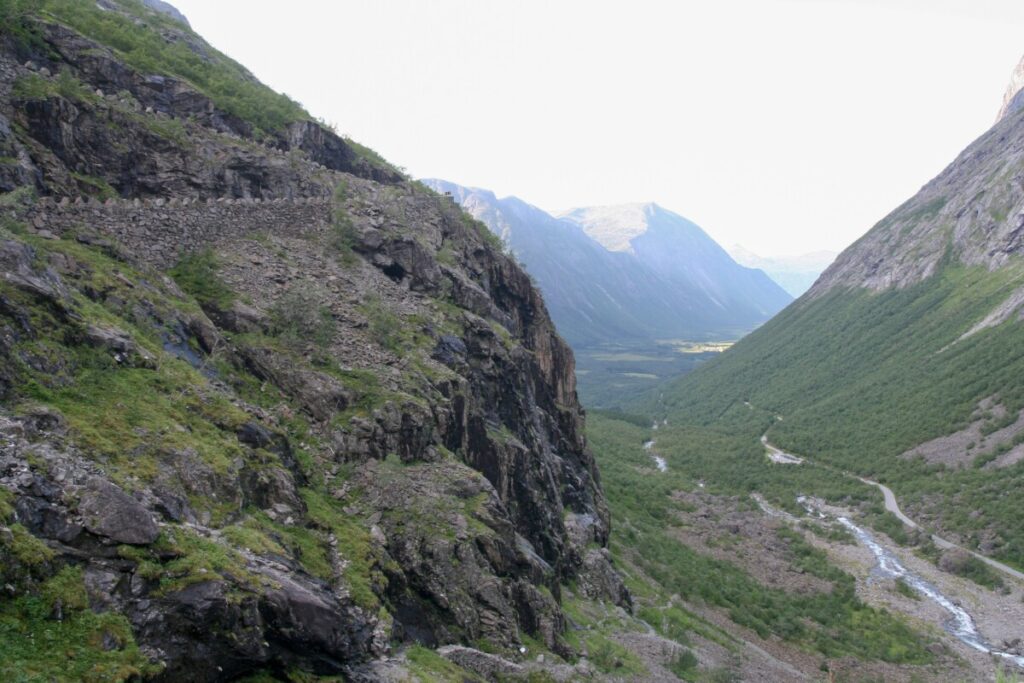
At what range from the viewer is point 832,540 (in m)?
60.8

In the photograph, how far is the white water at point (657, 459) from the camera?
87.0m

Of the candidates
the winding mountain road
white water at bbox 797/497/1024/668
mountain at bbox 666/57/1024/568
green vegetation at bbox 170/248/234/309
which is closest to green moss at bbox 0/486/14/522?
green vegetation at bbox 170/248/234/309

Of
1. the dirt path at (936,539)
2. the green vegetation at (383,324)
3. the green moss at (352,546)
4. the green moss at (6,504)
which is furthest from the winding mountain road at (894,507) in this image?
the green moss at (6,504)

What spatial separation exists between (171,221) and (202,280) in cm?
293

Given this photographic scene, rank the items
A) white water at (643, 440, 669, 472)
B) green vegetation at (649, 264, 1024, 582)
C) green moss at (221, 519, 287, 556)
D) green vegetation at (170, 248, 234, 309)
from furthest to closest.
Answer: white water at (643, 440, 669, 472), green vegetation at (649, 264, 1024, 582), green vegetation at (170, 248, 234, 309), green moss at (221, 519, 287, 556)

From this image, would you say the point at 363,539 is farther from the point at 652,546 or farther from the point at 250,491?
the point at 652,546

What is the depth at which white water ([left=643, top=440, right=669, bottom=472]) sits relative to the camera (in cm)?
8701

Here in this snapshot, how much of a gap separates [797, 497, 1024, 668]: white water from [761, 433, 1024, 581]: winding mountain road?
500 centimetres

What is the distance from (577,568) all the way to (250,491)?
2010 cm

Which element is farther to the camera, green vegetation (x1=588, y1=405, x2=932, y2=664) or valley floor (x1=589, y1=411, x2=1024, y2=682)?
green vegetation (x1=588, y1=405, x2=932, y2=664)

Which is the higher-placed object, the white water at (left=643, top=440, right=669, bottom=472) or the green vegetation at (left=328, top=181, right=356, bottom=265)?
the green vegetation at (left=328, top=181, right=356, bottom=265)

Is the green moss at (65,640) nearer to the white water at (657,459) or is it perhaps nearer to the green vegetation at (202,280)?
the green vegetation at (202,280)

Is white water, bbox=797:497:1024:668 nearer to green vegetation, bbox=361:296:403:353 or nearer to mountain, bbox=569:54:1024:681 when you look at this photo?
mountain, bbox=569:54:1024:681

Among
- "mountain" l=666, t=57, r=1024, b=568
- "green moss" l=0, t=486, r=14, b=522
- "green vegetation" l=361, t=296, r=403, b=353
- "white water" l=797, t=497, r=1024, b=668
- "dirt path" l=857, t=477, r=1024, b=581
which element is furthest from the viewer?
"mountain" l=666, t=57, r=1024, b=568
